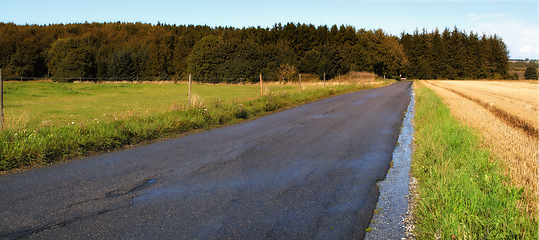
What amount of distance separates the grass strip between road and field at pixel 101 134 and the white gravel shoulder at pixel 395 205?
5.86 meters

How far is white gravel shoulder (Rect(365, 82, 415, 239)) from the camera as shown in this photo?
3.62m

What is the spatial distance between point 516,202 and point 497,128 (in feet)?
20.7

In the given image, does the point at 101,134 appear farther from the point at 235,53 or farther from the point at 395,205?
the point at 235,53

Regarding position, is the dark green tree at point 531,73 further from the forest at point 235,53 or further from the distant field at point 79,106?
the distant field at point 79,106

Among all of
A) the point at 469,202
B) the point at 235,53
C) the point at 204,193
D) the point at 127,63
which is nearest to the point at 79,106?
the point at 204,193

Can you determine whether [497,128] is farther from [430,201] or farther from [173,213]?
[173,213]

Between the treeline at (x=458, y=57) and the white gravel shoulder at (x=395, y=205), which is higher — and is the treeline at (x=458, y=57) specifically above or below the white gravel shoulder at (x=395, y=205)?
above

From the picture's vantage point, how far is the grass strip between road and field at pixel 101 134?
6.50m

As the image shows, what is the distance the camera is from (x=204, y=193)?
476 centimetres

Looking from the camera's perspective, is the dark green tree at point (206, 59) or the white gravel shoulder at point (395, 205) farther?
the dark green tree at point (206, 59)

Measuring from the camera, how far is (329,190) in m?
4.93

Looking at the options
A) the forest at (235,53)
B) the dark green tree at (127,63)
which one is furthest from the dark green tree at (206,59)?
the dark green tree at (127,63)

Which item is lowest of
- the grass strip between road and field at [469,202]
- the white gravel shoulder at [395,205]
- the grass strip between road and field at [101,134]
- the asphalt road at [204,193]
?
the white gravel shoulder at [395,205]

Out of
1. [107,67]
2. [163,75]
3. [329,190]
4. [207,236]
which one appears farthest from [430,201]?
[107,67]
